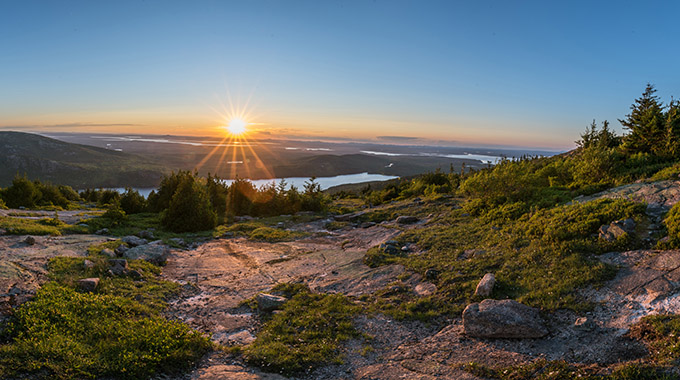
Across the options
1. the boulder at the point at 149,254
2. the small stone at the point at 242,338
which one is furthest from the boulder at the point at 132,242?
the small stone at the point at 242,338

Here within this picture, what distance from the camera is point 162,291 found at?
1108 cm

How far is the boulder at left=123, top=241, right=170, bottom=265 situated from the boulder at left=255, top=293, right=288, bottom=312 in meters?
6.72

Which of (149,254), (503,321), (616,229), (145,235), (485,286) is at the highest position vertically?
(616,229)

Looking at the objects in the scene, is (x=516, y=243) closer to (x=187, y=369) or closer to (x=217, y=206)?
(x=187, y=369)

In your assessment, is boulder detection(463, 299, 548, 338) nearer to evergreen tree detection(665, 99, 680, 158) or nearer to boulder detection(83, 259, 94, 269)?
boulder detection(83, 259, 94, 269)

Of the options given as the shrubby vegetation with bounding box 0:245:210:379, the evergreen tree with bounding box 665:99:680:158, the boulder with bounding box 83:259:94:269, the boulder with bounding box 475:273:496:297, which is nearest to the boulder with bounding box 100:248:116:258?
the boulder with bounding box 83:259:94:269

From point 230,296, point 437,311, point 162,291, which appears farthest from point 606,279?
point 162,291

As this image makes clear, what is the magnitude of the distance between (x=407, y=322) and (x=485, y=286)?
8.30ft

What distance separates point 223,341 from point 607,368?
817 centimetres

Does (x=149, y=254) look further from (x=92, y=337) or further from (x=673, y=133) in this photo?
(x=673, y=133)

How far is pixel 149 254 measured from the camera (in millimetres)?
14734

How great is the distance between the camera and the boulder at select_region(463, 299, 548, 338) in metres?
7.47


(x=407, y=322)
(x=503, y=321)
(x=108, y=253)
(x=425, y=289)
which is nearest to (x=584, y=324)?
(x=503, y=321)

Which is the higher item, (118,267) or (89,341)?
(89,341)
